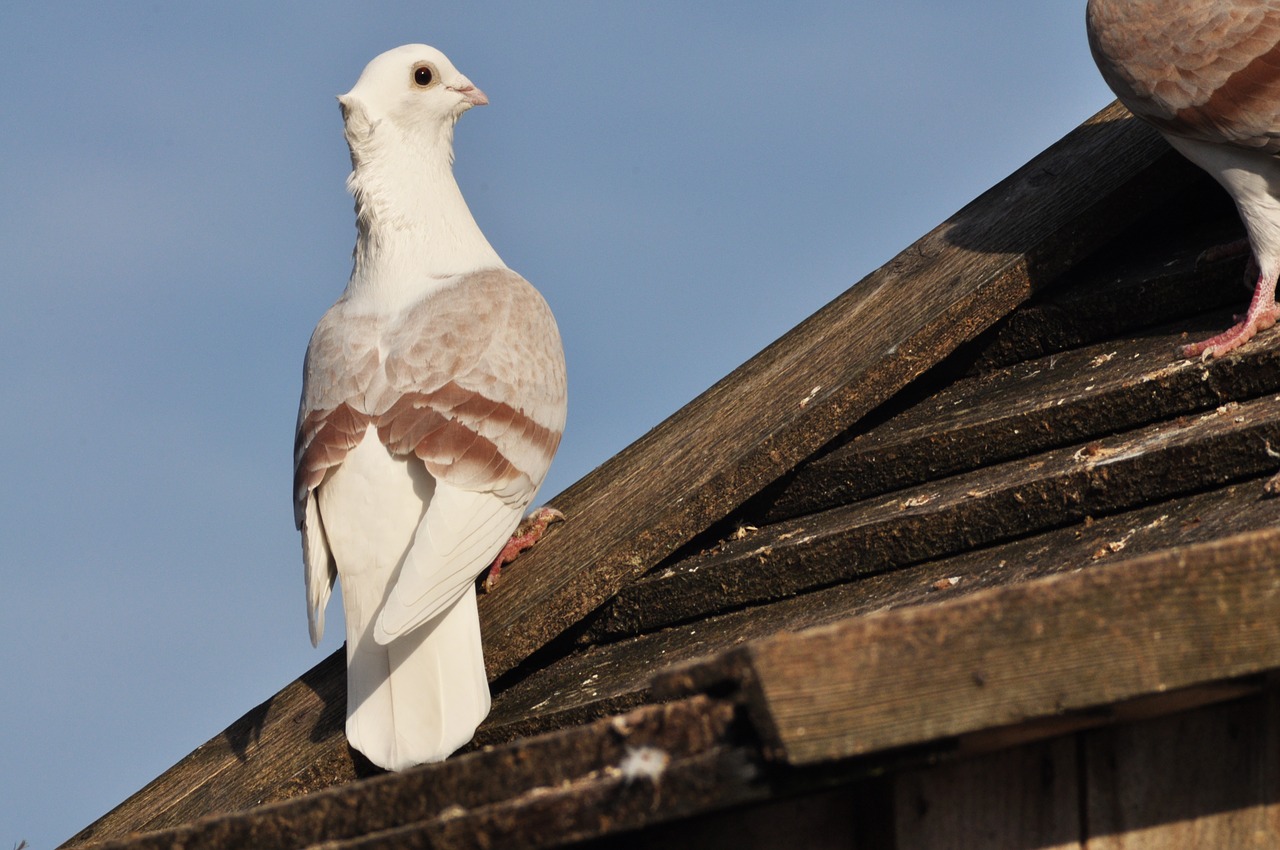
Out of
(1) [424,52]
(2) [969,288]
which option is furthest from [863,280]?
(1) [424,52]

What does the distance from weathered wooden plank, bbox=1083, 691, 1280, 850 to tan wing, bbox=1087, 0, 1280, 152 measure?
2142 millimetres

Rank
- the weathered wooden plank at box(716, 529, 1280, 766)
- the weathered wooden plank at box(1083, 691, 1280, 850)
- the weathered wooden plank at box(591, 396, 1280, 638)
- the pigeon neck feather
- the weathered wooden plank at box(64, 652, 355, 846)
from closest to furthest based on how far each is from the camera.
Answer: the weathered wooden plank at box(716, 529, 1280, 766)
the weathered wooden plank at box(1083, 691, 1280, 850)
the weathered wooden plank at box(591, 396, 1280, 638)
the weathered wooden plank at box(64, 652, 355, 846)
the pigeon neck feather

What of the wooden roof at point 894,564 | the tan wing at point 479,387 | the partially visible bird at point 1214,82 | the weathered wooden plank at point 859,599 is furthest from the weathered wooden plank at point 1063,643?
the tan wing at point 479,387

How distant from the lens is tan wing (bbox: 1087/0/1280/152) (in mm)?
3564

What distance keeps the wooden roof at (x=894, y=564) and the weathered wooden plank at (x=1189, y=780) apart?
0.08 metres

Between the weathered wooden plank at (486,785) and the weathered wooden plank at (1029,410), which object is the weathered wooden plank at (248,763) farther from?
the weathered wooden plank at (486,785)

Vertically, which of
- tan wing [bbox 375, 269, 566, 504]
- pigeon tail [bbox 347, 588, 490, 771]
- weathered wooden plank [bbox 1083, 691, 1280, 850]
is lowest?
weathered wooden plank [bbox 1083, 691, 1280, 850]

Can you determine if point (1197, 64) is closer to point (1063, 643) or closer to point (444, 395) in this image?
point (444, 395)

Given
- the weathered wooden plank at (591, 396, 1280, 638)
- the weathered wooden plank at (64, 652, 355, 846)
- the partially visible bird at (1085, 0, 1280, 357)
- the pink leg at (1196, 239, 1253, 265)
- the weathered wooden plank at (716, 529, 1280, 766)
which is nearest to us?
the weathered wooden plank at (716, 529, 1280, 766)

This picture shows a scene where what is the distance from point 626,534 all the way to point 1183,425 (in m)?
1.21

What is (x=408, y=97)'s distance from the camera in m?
4.86

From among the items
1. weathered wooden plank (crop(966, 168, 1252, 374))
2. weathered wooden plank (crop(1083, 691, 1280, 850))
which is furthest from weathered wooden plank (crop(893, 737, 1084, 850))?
weathered wooden plank (crop(966, 168, 1252, 374))

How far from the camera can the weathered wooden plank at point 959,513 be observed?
8.11 ft

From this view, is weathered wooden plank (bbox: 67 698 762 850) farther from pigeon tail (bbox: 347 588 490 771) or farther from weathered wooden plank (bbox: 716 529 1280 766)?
pigeon tail (bbox: 347 588 490 771)
